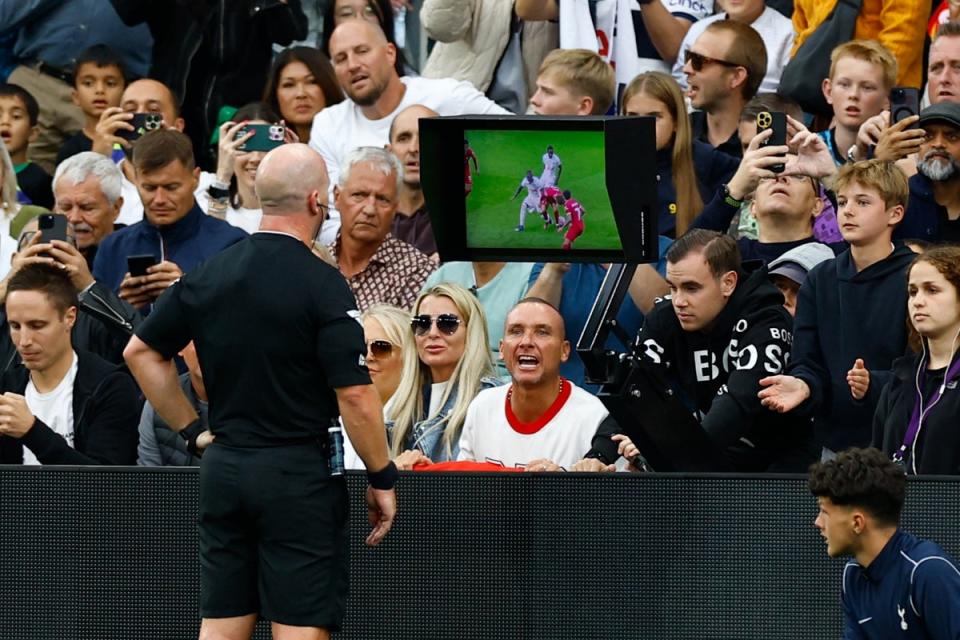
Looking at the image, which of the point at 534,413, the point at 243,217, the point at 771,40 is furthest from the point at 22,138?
the point at 534,413

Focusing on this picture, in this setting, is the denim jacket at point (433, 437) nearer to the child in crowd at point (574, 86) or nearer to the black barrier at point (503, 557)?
the black barrier at point (503, 557)

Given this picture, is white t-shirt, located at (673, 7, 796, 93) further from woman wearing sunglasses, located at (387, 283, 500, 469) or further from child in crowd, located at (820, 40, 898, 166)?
woman wearing sunglasses, located at (387, 283, 500, 469)

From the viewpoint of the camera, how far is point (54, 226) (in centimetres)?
975

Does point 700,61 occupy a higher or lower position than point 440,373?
higher

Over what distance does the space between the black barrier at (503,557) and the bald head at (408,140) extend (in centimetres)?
322

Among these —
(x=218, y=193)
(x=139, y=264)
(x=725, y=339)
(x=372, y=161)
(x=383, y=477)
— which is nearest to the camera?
(x=383, y=477)

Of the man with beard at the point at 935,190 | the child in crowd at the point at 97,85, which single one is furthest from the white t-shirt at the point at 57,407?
the man with beard at the point at 935,190

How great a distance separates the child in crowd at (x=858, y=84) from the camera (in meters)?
9.69

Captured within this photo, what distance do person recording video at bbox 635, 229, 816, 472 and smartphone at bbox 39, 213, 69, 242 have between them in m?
3.03

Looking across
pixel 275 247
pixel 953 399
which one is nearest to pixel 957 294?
pixel 953 399

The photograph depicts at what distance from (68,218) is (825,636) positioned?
16.5 feet

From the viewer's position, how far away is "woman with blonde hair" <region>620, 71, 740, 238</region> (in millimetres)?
9828

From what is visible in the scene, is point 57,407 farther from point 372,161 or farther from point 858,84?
point 858,84

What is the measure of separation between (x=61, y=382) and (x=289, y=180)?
2756 millimetres
